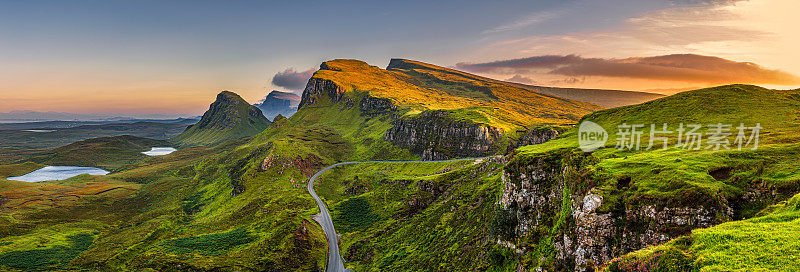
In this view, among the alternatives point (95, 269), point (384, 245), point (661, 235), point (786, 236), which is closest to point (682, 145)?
point (661, 235)

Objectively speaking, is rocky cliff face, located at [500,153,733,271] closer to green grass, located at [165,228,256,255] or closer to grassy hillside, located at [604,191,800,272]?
grassy hillside, located at [604,191,800,272]

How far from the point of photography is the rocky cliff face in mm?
37875

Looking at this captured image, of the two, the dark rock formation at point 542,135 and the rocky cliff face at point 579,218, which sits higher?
the dark rock formation at point 542,135

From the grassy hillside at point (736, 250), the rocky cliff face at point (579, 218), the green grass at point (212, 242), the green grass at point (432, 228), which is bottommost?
the green grass at point (212, 242)

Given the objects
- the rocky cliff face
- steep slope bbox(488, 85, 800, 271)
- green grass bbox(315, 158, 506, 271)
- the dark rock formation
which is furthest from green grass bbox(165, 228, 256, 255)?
the dark rock formation

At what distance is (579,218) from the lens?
46688 mm

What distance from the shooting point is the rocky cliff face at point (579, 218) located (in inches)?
1491

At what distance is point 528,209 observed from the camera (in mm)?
73938

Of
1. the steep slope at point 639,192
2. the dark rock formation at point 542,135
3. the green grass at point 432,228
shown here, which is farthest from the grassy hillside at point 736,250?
the dark rock formation at point 542,135

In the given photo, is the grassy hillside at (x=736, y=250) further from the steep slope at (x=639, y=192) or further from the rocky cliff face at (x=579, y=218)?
the rocky cliff face at (x=579, y=218)

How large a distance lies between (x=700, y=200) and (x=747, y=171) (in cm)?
1072

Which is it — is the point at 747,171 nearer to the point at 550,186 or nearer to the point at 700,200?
the point at 700,200

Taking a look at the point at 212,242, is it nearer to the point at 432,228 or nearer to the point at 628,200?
the point at 432,228

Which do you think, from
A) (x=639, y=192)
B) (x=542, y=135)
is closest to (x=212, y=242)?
(x=639, y=192)
